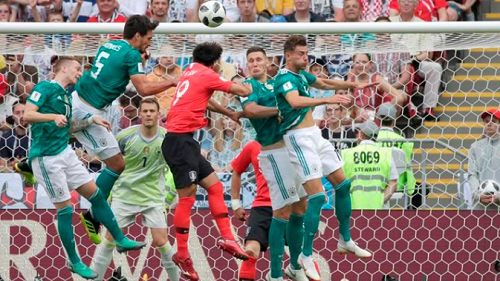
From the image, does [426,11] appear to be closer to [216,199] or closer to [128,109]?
[128,109]

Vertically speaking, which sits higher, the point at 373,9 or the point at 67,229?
the point at 373,9

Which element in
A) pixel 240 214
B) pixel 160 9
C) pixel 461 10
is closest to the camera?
pixel 240 214

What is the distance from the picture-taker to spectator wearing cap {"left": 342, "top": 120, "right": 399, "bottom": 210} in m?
13.3

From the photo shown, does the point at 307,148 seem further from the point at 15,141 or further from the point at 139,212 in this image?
the point at 15,141

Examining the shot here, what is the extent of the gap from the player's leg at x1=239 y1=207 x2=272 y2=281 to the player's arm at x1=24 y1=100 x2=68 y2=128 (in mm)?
2376

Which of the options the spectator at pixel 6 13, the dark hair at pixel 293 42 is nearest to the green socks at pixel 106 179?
the dark hair at pixel 293 42

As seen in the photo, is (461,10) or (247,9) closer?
(247,9)

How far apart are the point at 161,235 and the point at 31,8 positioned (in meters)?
4.86

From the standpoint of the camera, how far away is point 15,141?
1348 cm

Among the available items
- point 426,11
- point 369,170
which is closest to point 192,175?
point 369,170

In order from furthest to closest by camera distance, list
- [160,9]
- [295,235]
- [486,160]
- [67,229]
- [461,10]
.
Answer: [461,10], [160,9], [486,160], [295,235], [67,229]

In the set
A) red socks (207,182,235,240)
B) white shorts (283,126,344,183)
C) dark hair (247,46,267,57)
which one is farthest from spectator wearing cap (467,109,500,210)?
red socks (207,182,235,240)

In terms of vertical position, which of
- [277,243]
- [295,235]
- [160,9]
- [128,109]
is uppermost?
[160,9]

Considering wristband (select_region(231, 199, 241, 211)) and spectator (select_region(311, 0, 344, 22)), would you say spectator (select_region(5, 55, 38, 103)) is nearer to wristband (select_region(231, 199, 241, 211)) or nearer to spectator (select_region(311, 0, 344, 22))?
wristband (select_region(231, 199, 241, 211))
